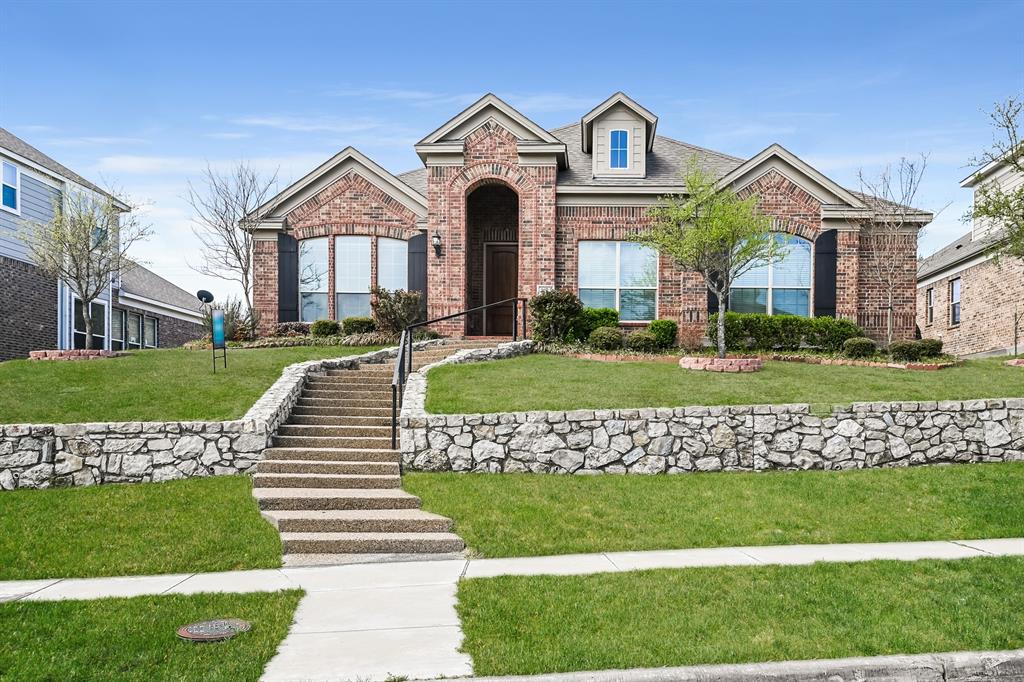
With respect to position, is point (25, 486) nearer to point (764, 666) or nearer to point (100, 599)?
point (100, 599)

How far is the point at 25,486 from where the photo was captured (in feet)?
35.4

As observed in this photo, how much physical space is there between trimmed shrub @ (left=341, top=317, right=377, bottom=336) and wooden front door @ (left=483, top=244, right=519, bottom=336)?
3362mm

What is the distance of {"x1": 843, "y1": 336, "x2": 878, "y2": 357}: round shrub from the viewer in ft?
58.7

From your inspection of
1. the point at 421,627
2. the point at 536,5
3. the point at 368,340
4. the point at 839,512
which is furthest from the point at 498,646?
the point at 368,340

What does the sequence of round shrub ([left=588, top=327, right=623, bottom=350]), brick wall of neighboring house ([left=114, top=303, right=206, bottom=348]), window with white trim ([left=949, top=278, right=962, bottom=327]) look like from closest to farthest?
round shrub ([left=588, top=327, right=623, bottom=350]) → window with white trim ([left=949, top=278, right=962, bottom=327]) → brick wall of neighboring house ([left=114, top=303, right=206, bottom=348])

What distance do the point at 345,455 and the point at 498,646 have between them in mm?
6185

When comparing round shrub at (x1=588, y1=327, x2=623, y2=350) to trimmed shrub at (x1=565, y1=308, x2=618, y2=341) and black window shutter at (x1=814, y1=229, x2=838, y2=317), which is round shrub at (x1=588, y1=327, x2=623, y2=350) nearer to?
trimmed shrub at (x1=565, y1=308, x2=618, y2=341)

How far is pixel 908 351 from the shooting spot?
17.1m

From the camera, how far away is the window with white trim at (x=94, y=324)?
985 inches

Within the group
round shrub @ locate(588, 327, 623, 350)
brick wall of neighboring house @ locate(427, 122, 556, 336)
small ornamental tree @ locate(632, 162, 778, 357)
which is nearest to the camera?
small ornamental tree @ locate(632, 162, 778, 357)

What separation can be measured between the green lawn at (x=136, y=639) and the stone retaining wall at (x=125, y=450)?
4.71 metres

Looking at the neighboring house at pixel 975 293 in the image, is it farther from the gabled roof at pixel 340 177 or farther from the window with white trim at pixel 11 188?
the window with white trim at pixel 11 188

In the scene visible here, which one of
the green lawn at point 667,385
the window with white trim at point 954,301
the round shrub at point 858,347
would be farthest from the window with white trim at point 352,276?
the window with white trim at point 954,301

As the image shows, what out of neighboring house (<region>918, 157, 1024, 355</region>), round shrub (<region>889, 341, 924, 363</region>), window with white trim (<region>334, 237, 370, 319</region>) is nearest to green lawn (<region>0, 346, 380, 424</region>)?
window with white trim (<region>334, 237, 370, 319</region>)
